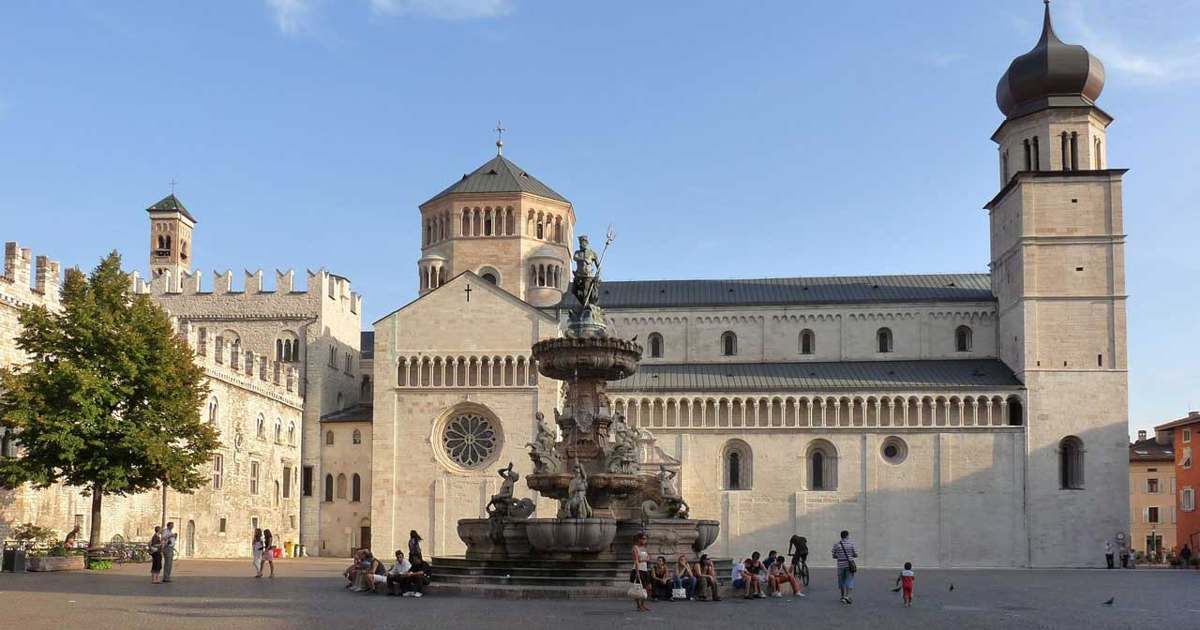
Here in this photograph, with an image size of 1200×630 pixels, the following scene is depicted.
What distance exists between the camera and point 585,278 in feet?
109

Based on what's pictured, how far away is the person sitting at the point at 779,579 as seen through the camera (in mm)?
29922

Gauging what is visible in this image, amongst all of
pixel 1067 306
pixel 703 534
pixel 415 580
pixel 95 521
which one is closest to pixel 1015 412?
pixel 1067 306

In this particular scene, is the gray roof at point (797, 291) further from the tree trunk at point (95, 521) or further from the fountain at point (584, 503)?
the fountain at point (584, 503)

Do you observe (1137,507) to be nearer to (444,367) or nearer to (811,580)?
(444,367)

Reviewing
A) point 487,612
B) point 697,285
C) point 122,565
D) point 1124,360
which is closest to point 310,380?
point 697,285

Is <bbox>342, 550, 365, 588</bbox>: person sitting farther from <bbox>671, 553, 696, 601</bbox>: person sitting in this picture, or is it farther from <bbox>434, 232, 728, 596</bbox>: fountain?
<bbox>671, 553, 696, 601</bbox>: person sitting

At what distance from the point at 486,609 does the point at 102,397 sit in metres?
20.4

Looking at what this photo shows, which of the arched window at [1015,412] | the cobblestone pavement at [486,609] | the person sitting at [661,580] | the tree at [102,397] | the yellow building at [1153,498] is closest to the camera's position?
the cobblestone pavement at [486,609]

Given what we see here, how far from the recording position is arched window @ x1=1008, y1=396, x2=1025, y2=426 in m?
65.1

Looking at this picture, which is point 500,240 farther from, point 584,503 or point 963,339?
point 584,503

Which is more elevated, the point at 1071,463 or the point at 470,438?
the point at 470,438

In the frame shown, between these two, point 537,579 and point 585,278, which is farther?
point 585,278

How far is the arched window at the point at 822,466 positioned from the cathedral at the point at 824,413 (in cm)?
11

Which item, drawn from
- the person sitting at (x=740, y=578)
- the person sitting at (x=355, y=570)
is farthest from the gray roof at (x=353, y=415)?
the person sitting at (x=740, y=578)
